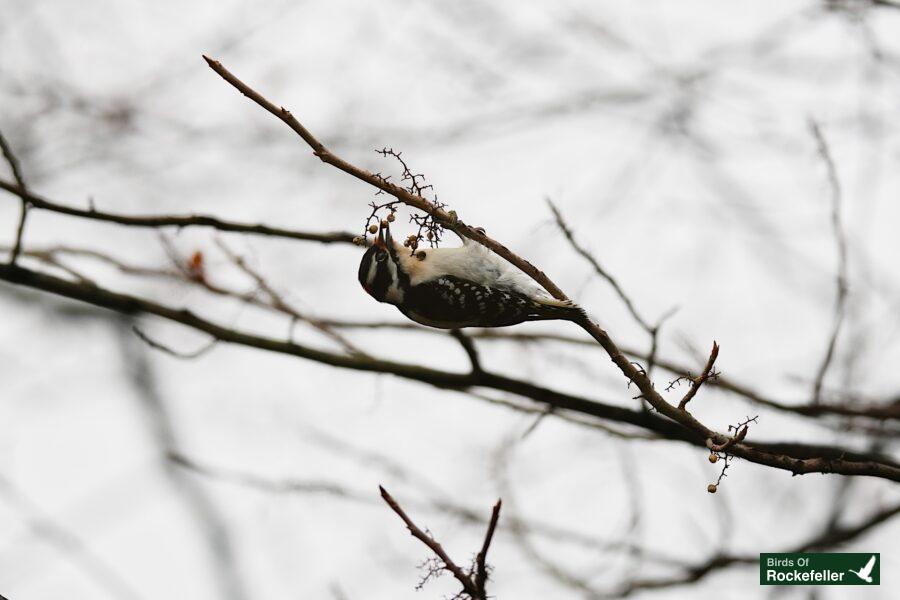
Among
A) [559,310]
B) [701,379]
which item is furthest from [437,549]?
[559,310]

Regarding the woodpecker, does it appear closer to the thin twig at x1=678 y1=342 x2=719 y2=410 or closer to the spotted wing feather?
the spotted wing feather

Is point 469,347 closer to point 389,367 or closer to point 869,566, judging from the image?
point 389,367

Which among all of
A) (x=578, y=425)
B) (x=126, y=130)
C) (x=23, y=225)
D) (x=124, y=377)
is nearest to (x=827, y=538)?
(x=578, y=425)

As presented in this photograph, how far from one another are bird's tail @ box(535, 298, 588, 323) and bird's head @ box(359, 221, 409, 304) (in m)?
0.76

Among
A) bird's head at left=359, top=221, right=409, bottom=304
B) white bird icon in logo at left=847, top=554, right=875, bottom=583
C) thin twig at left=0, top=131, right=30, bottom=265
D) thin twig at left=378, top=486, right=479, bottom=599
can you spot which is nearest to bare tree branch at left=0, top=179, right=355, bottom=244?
thin twig at left=0, top=131, right=30, bottom=265

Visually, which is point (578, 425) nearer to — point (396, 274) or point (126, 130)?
point (396, 274)

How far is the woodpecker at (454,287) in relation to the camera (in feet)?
12.1

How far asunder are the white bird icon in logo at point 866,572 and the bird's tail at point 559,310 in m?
2.23

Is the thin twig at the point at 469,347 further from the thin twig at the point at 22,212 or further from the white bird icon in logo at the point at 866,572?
the white bird icon in logo at the point at 866,572

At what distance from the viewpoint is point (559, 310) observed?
3.24m

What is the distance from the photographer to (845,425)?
4.21 meters

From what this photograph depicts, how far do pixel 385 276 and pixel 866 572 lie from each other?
2879mm

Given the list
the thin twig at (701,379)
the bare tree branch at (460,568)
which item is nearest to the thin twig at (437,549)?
the bare tree branch at (460,568)

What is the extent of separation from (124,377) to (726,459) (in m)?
9.42
